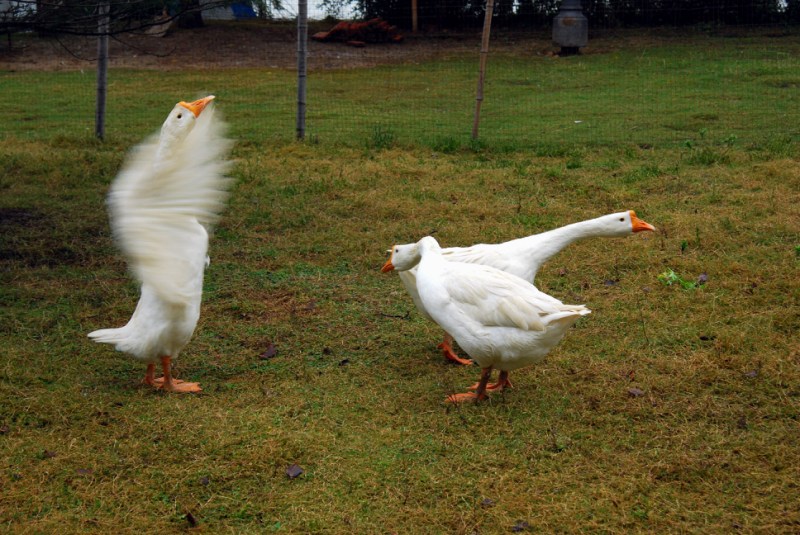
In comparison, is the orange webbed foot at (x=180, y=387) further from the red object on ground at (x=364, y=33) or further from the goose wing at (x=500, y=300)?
the red object on ground at (x=364, y=33)


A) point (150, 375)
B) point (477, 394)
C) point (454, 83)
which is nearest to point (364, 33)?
point (454, 83)

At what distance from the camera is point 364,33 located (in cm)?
1788

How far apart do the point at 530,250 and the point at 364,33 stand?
46.4 ft

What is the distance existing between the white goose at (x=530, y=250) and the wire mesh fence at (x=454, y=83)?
4.88m

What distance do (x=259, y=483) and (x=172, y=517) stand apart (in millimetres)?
389

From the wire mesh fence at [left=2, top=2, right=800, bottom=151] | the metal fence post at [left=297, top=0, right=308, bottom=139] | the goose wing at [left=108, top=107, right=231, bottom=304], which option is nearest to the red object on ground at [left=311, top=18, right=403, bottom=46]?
the wire mesh fence at [left=2, top=2, right=800, bottom=151]

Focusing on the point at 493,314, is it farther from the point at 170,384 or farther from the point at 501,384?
the point at 170,384

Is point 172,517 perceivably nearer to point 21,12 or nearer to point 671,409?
point 671,409

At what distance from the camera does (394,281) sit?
590cm

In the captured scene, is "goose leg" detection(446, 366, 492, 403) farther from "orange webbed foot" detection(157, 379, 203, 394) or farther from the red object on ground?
the red object on ground

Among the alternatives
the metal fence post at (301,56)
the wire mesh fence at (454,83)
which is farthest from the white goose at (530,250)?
the metal fence post at (301,56)

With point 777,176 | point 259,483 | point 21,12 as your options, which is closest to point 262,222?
point 21,12

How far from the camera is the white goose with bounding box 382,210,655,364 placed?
4668 mm

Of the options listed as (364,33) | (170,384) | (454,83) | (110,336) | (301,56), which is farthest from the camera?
(364,33)
